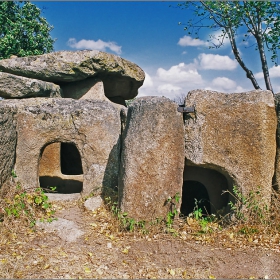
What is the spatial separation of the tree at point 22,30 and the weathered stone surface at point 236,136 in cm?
1064

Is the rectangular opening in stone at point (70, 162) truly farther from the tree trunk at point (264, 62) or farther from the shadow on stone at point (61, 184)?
the tree trunk at point (264, 62)

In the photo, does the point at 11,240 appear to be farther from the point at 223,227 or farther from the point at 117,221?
the point at 223,227

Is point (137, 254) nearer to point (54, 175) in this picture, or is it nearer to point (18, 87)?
point (54, 175)

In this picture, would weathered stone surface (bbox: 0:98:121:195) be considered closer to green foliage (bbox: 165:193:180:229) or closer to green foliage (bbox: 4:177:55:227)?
green foliage (bbox: 4:177:55:227)

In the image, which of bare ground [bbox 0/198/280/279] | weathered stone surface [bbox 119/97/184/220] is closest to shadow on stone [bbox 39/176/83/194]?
bare ground [bbox 0/198/280/279]

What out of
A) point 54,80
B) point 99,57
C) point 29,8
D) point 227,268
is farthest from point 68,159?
point 29,8

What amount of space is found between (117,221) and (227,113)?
2.12 meters

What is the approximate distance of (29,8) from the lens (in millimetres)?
14211

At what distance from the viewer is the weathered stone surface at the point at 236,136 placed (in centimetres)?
473

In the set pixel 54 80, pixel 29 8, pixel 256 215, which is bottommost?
pixel 256 215

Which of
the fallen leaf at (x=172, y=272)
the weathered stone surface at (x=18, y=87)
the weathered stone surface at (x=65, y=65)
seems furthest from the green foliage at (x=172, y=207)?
the weathered stone surface at (x=65, y=65)

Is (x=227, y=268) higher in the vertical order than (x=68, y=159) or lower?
lower

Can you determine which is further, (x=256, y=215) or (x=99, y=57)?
(x=99, y=57)

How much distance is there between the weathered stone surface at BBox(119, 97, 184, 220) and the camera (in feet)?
15.2
